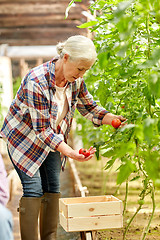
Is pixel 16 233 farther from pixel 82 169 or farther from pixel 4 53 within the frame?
pixel 4 53

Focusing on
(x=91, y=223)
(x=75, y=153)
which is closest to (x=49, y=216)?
(x=91, y=223)

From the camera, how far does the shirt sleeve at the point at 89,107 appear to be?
2.34 meters

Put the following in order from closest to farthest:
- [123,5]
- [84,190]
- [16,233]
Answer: [123,5], [16,233], [84,190]

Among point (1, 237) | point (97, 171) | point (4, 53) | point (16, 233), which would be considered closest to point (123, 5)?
point (1, 237)

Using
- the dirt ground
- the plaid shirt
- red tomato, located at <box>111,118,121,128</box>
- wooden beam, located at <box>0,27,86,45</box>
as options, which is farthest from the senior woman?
wooden beam, located at <box>0,27,86,45</box>

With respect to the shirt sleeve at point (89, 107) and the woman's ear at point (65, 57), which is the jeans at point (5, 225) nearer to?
the woman's ear at point (65, 57)

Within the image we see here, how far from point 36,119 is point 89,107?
0.45 meters

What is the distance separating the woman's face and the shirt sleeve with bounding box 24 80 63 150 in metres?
0.16

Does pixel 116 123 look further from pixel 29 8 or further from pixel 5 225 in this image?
pixel 29 8

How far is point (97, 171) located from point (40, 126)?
135 inches

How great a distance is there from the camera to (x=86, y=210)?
2.16 meters

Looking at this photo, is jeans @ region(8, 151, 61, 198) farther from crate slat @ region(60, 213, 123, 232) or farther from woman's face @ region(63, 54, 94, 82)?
woman's face @ region(63, 54, 94, 82)

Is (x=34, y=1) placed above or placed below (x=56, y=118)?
above

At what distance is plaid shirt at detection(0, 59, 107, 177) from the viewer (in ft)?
6.77
